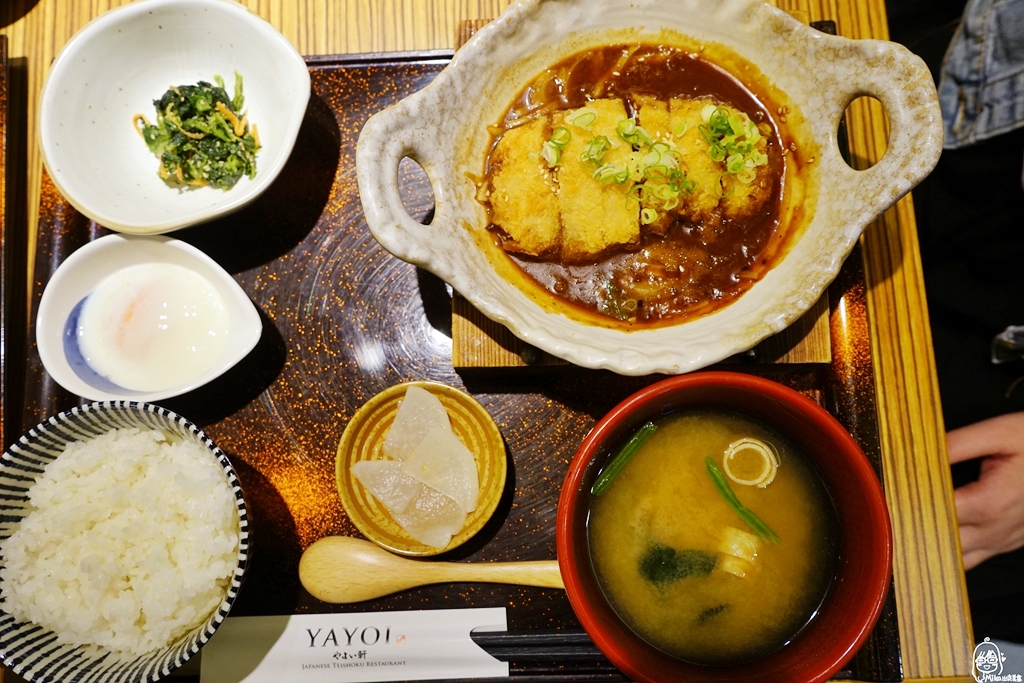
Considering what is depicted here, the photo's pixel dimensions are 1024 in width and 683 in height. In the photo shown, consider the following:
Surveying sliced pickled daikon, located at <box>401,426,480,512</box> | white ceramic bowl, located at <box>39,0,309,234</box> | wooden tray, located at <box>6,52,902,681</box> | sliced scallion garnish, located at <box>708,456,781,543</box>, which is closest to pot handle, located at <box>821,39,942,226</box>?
wooden tray, located at <box>6,52,902,681</box>

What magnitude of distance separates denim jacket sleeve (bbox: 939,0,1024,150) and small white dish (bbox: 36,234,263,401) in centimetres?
288

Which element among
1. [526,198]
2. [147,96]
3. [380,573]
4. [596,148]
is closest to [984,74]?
[596,148]

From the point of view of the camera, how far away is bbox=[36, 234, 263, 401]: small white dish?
1.89 m

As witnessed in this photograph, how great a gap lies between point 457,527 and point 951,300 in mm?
2268

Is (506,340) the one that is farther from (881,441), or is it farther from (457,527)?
(881,441)

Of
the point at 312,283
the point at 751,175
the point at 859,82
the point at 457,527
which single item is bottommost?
the point at 457,527

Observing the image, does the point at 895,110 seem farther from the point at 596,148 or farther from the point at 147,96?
the point at 147,96

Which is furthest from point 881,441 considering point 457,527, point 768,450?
point 457,527

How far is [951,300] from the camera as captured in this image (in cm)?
257

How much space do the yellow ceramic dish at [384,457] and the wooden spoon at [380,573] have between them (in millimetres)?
68

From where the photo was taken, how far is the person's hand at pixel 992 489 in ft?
7.93

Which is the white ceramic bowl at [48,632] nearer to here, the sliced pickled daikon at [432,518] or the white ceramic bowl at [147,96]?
the sliced pickled daikon at [432,518]

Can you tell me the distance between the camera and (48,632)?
1748 millimetres

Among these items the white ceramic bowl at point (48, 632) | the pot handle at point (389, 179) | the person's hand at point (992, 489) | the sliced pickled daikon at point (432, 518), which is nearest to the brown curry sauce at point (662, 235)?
the pot handle at point (389, 179)
